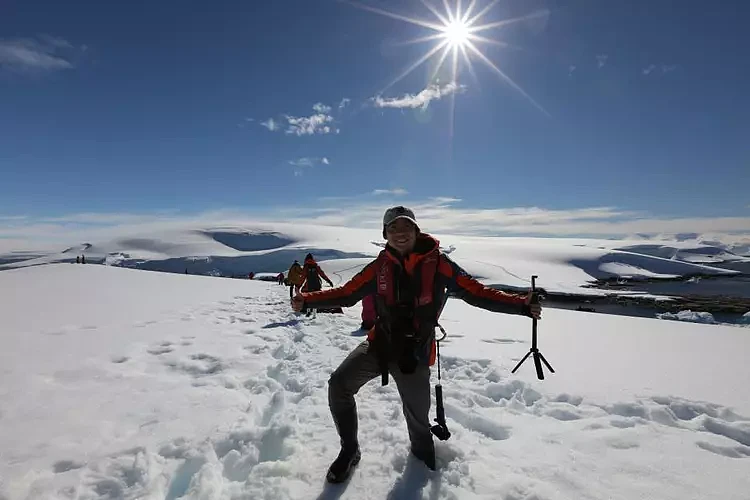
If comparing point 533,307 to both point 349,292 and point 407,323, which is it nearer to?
point 407,323

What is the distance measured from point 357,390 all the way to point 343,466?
1.90 feet

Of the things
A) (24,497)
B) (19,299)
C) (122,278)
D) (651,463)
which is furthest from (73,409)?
(122,278)

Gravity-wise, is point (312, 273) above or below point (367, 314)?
above

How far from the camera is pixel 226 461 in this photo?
322cm

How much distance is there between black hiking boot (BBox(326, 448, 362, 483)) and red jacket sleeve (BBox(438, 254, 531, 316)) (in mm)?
1564

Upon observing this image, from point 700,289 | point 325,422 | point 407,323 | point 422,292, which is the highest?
point 422,292

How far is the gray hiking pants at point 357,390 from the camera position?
10.3 feet

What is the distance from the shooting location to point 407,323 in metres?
3.10

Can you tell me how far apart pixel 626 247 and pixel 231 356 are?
21144 cm

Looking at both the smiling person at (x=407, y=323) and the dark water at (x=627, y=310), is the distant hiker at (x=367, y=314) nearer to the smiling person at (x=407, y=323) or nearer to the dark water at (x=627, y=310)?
the smiling person at (x=407, y=323)

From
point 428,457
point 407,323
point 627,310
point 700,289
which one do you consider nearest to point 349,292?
point 407,323

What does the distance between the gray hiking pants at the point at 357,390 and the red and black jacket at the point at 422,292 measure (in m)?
0.19

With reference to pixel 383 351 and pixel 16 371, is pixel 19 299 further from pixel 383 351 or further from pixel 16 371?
pixel 383 351

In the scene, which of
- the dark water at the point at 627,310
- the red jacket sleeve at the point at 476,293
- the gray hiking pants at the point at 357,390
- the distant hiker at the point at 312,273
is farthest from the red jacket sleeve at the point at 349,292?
the dark water at the point at 627,310
